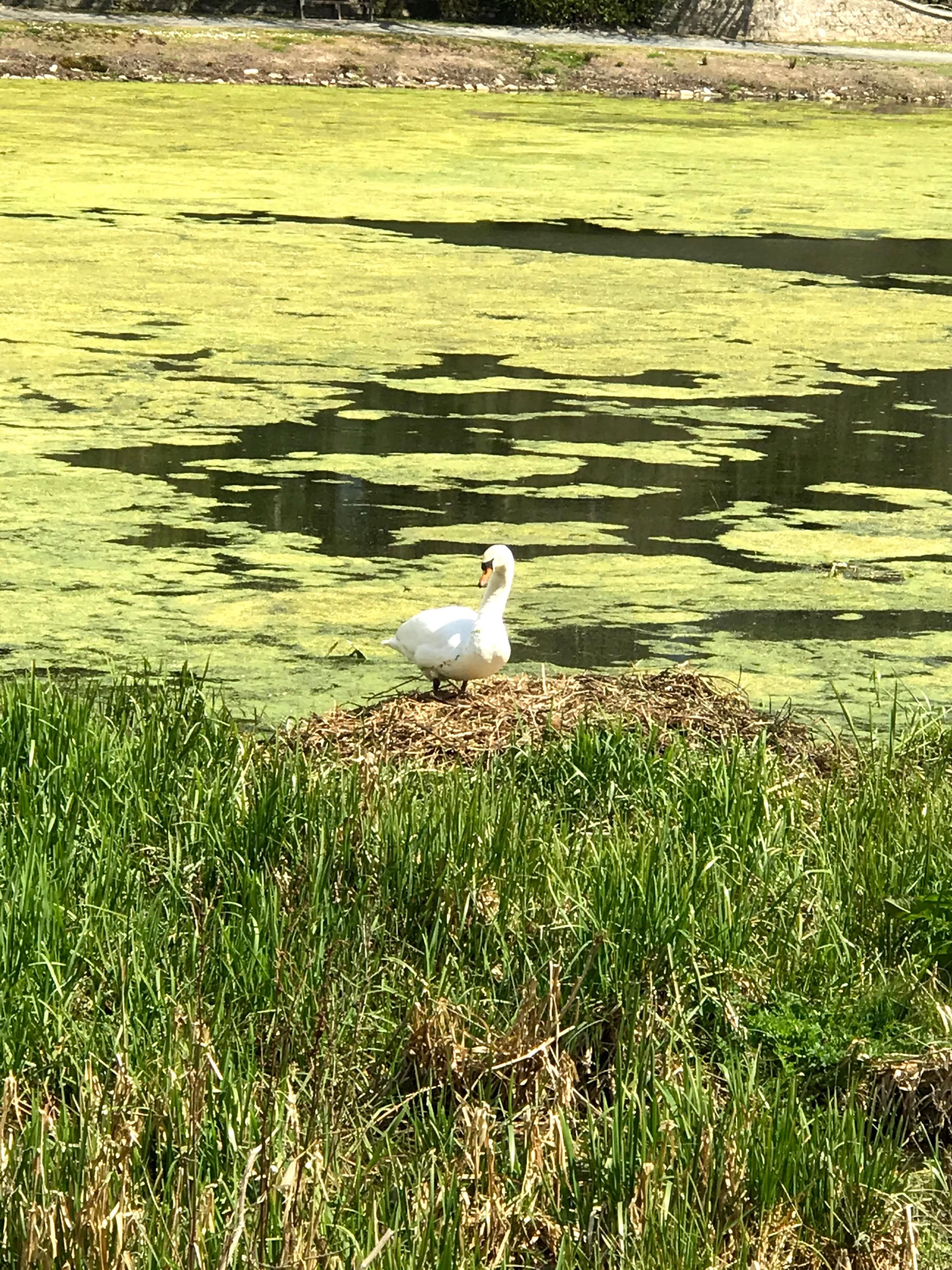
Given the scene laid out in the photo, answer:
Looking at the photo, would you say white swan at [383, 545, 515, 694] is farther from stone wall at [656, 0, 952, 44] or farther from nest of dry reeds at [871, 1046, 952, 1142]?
stone wall at [656, 0, 952, 44]

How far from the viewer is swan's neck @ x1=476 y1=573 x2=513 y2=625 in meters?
4.41

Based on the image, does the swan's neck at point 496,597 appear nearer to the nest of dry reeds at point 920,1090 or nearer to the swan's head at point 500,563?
the swan's head at point 500,563

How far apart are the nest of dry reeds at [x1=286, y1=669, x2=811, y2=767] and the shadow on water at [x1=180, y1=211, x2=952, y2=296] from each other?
6731 millimetres

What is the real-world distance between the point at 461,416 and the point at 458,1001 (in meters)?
4.66

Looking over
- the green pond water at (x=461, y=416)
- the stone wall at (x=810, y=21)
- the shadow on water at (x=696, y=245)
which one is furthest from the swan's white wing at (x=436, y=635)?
the stone wall at (x=810, y=21)

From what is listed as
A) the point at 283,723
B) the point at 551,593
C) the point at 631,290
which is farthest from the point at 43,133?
the point at 283,723

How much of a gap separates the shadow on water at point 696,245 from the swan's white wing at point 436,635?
682 cm

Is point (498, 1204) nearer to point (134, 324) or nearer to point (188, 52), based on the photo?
point (134, 324)

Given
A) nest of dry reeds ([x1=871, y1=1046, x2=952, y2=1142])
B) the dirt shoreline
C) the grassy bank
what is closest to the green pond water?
the grassy bank

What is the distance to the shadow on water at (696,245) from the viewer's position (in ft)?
36.9

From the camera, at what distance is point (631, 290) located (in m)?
10.2

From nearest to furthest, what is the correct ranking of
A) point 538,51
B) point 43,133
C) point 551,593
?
point 551,593
point 43,133
point 538,51

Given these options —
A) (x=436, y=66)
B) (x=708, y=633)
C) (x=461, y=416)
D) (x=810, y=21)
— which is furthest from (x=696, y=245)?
(x=810, y=21)

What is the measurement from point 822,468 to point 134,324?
312 centimetres
